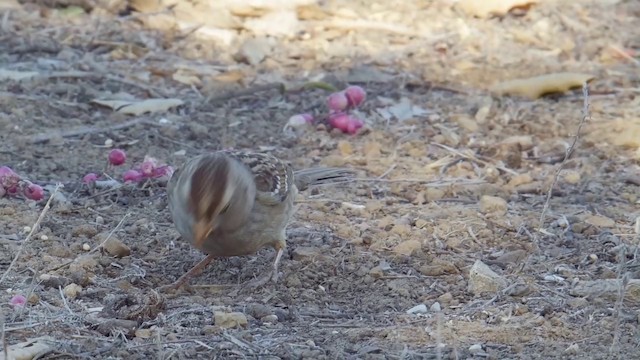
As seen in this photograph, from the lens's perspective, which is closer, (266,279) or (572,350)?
(572,350)

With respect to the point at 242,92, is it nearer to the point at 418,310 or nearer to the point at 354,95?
the point at 354,95

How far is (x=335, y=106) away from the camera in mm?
8109

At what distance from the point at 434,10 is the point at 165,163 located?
12.6ft

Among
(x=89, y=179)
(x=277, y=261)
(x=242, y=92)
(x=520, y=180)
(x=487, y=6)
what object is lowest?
(x=487, y=6)

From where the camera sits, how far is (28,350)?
454cm

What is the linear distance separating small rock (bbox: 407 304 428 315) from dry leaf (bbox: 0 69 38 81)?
3.97 metres

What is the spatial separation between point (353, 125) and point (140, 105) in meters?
1.41

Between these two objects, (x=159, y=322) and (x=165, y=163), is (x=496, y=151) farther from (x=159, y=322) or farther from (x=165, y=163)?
(x=159, y=322)

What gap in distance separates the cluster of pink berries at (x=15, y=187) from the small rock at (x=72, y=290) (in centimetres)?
118

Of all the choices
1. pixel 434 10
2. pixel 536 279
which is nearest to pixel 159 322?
pixel 536 279

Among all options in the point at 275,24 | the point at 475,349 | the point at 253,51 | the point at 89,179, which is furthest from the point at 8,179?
the point at 275,24

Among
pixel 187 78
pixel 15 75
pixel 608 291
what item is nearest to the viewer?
pixel 608 291

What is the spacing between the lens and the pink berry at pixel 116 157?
7.05 m

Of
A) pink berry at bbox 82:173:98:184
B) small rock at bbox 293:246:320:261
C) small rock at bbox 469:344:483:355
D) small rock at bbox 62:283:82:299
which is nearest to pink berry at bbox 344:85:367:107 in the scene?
pink berry at bbox 82:173:98:184
